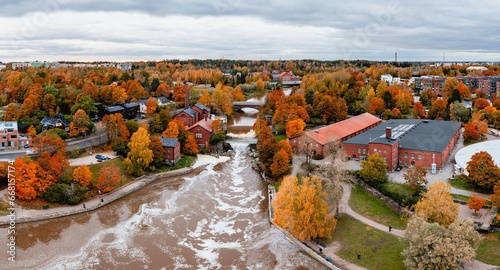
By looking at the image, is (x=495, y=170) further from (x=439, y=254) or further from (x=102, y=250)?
(x=102, y=250)

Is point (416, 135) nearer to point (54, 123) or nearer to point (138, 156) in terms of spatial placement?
point (138, 156)

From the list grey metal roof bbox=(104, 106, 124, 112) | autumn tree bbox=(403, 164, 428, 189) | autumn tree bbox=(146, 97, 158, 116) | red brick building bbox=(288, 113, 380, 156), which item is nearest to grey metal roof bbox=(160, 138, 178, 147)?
red brick building bbox=(288, 113, 380, 156)

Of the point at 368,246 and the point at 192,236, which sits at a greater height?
the point at 368,246

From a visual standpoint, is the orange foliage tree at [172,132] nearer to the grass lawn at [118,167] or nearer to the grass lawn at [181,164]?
the grass lawn at [181,164]

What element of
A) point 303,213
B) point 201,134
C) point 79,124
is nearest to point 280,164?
point 303,213

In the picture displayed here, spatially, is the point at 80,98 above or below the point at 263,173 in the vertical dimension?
above

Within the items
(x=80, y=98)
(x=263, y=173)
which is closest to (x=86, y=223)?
(x=263, y=173)
